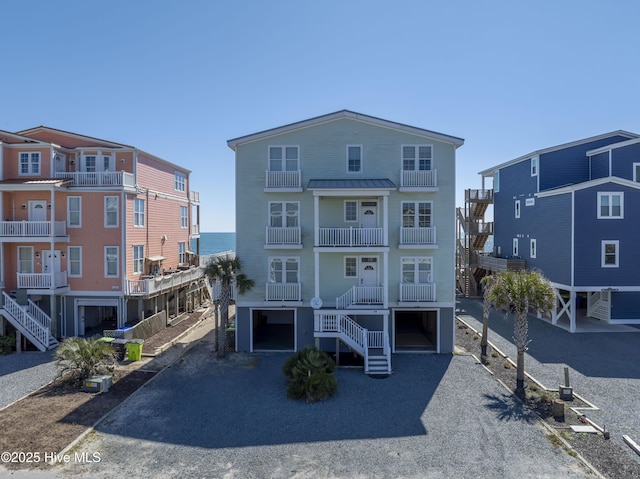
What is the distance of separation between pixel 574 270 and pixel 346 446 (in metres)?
18.5

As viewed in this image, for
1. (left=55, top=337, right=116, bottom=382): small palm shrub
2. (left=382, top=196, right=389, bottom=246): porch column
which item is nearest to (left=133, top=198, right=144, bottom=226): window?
(left=55, top=337, right=116, bottom=382): small palm shrub

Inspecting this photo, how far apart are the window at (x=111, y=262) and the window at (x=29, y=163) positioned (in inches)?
241

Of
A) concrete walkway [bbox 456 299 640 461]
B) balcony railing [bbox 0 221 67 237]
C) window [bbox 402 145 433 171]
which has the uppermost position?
window [bbox 402 145 433 171]

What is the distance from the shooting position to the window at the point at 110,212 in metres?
20.2

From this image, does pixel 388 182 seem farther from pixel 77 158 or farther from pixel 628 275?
pixel 77 158

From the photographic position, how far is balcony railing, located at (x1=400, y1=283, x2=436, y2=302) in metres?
17.5

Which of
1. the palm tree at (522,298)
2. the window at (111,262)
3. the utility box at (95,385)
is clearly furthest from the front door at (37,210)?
the palm tree at (522,298)

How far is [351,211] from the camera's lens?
18.1 m

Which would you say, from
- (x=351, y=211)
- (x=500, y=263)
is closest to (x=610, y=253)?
(x=500, y=263)

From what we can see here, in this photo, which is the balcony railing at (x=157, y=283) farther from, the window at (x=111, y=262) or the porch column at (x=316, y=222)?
the porch column at (x=316, y=222)

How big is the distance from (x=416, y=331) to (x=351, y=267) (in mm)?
6648

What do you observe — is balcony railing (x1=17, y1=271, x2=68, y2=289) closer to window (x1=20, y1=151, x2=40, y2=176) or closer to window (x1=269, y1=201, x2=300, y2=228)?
window (x1=20, y1=151, x2=40, y2=176)

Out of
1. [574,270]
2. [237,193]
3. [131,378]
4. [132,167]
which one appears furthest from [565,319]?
[132,167]

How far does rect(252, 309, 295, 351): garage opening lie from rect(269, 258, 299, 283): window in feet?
11.4
